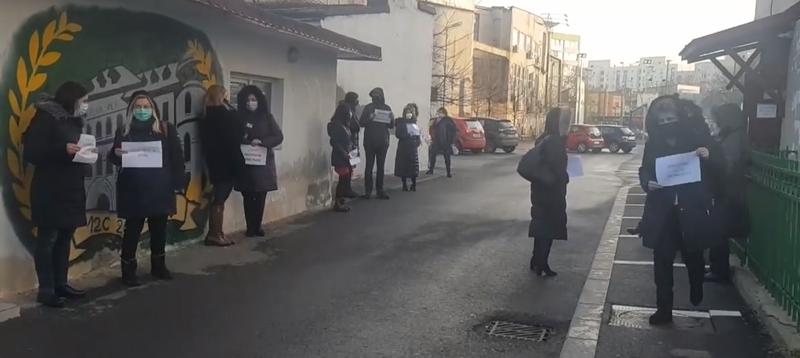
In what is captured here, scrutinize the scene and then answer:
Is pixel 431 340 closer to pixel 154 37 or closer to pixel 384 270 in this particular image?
pixel 384 270

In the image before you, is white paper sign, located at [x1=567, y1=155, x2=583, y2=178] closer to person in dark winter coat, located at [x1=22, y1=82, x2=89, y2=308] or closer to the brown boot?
the brown boot

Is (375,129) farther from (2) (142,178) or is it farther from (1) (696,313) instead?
(1) (696,313)

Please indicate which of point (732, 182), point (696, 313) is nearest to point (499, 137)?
point (732, 182)

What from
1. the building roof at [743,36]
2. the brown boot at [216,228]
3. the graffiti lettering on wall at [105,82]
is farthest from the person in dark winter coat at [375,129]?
the building roof at [743,36]

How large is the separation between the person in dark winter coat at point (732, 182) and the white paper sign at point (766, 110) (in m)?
3.06

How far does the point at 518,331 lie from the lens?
19.1 ft

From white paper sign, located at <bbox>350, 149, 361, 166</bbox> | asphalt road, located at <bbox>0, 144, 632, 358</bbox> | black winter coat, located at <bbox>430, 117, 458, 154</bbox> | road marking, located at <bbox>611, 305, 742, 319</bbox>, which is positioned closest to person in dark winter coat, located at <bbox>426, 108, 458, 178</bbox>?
black winter coat, located at <bbox>430, 117, 458, 154</bbox>

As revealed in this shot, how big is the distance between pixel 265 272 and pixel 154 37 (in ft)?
8.54

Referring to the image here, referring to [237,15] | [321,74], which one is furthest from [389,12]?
[237,15]

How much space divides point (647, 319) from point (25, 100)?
5248mm

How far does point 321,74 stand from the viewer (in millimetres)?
11703

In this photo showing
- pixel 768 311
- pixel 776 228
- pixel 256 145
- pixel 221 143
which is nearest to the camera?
pixel 768 311

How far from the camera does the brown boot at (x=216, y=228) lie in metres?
8.66

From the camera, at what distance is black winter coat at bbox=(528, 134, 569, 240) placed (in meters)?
7.53
